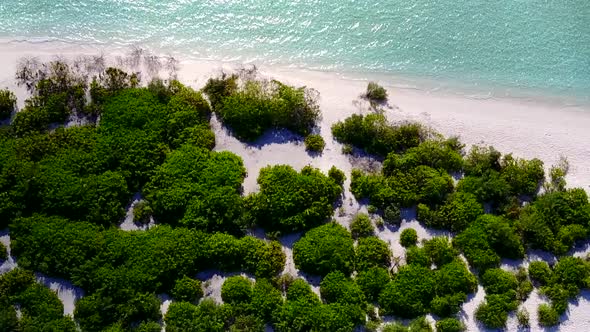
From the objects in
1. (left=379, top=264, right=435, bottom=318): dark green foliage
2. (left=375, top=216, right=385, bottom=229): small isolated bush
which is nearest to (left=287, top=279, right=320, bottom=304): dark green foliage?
(left=379, top=264, right=435, bottom=318): dark green foliage

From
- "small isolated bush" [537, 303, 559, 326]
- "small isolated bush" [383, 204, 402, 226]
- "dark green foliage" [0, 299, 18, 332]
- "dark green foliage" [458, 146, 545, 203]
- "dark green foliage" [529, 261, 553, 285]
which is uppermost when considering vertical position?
"dark green foliage" [458, 146, 545, 203]

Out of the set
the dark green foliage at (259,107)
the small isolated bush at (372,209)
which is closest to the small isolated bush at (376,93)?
the dark green foliage at (259,107)

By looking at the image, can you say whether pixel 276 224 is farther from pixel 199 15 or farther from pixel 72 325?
pixel 199 15

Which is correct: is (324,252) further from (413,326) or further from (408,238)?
(413,326)

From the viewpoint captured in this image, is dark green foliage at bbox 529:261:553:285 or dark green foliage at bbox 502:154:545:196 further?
dark green foliage at bbox 502:154:545:196

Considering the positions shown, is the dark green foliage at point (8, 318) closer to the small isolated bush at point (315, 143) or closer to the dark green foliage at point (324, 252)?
the dark green foliage at point (324, 252)

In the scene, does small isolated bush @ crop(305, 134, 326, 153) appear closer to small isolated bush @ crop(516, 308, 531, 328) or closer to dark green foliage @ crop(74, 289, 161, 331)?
dark green foliage @ crop(74, 289, 161, 331)
